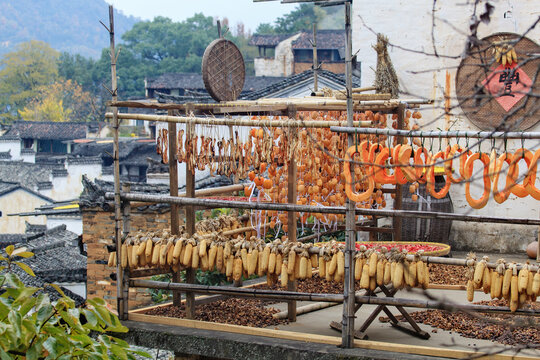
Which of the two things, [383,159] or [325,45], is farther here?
[325,45]

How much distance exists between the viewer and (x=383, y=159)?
543 centimetres

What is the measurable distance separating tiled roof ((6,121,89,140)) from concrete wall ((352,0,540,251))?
43.3m

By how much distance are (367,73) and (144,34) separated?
6478cm

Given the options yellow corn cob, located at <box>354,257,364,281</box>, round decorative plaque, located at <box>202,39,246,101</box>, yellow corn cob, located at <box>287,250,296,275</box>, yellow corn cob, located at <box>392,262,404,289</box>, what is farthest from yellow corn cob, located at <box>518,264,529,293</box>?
round decorative plaque, located at <box>202,39,246,101</box>

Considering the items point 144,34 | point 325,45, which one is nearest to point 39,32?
point 144,34

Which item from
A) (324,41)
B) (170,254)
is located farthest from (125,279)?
(324,41)

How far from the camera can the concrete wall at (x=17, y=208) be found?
34.4 metres

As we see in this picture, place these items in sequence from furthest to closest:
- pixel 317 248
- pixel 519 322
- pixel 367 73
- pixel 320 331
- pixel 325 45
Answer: pixel 325 45, pixel 367 73, pixel 320 331, pixel 317 248, pixel 519 322

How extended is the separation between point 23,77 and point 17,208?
41.4 meters

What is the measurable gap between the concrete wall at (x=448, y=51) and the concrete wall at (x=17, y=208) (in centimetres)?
2724

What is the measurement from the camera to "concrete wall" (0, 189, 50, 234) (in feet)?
113

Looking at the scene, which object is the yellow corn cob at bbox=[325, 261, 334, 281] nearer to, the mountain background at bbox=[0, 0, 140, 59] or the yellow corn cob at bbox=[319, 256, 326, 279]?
the yellow corn cob at bbox=[319, 256, 326, 279]

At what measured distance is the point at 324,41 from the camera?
46.7 metres

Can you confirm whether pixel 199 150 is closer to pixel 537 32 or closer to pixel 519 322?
pixel 519 322
